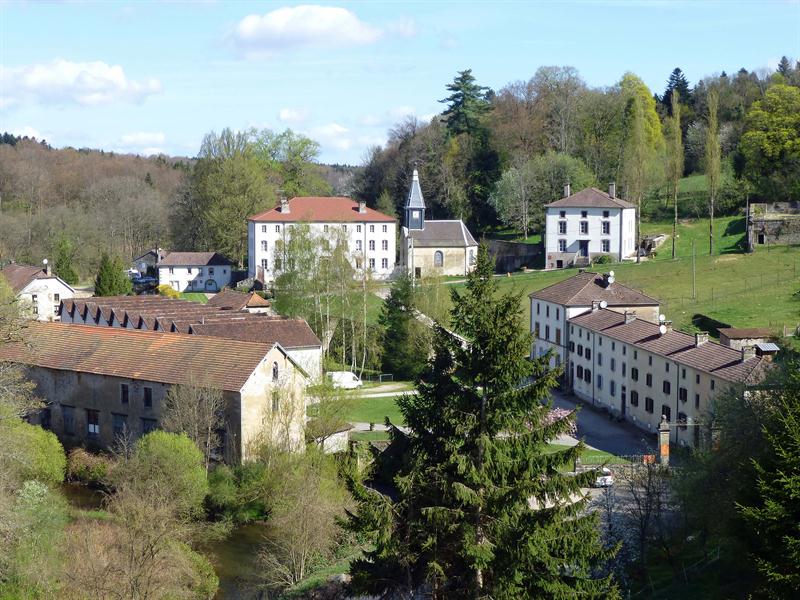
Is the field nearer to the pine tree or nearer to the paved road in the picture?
Answer: the paved road

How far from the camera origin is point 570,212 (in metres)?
73.2

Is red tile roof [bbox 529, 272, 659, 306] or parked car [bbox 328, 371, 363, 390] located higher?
red tile roof [bbox 529, 272, 659, 306]

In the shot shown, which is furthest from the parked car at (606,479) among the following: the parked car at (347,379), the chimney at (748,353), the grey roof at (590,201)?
the grey roof at (590,201)

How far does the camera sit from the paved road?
38.8m

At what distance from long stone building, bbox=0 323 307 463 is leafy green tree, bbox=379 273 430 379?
51.3 ft

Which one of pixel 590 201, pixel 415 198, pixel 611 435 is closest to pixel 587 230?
pixel 590 201

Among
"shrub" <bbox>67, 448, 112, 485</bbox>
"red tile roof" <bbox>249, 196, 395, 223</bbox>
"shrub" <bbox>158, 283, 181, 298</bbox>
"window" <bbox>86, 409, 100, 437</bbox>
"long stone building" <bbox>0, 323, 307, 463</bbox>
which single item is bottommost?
"shrub" <bbox>67, 448, 112, 485</bbox>

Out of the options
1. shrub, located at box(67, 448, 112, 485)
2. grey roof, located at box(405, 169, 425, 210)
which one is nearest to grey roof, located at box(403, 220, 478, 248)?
grey roof, located at box(405, 169, 425, 210)

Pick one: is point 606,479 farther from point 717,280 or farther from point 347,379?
point 717,280

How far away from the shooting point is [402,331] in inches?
2132

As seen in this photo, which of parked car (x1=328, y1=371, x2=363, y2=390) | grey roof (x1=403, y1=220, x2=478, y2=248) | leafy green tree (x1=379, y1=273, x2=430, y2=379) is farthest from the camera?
grey roof (x1=403, y1=220, x2=478, y2=248)

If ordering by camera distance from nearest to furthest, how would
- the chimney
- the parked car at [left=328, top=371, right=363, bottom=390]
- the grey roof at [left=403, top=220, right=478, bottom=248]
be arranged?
the chimney, the parked car at [left=328, top=371, right=363, bottom=390], the grey roof at [left=403, top=220, right=478, bottom=248]

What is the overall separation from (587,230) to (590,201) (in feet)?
6.92

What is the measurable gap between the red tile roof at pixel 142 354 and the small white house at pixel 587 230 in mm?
38603
